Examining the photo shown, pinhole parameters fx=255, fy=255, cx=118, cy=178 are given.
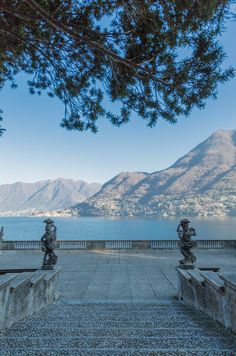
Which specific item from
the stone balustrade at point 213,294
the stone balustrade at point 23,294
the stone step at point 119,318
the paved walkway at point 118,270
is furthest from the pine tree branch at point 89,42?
the paved walkway at point 118,270

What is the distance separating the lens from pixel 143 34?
584 cm

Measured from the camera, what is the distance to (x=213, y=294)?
521 cm

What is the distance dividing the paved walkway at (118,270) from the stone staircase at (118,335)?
266cm

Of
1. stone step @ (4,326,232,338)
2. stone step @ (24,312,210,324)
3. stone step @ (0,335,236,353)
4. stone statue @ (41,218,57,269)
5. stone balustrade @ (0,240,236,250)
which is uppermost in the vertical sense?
stone statue @ (41,218,57,269)

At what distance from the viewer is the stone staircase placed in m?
3.43

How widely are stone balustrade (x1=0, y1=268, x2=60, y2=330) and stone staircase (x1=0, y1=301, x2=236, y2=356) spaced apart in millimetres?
208

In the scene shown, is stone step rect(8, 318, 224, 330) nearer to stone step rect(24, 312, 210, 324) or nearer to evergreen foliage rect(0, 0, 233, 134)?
stone step rect(24, 312, 210, 324)

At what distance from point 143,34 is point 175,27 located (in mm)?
992

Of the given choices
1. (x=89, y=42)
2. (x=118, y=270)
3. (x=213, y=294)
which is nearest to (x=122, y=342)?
(x=213, y=294)

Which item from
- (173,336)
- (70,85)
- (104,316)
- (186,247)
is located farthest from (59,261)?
(173,336)

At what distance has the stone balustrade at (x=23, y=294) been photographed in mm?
4750

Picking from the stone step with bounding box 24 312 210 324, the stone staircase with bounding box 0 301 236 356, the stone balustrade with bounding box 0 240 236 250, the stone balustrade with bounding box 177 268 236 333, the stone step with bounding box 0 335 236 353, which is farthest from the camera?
the stone balustrade with bounding box 0 240 236 250

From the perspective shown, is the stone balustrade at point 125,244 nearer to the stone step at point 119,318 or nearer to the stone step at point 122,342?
the stone step at point 119,318

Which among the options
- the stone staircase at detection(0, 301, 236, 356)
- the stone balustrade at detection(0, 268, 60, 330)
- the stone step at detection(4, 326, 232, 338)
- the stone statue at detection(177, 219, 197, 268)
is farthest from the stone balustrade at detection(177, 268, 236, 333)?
the stone balustrade at detection(0, 268, 60, 330)
